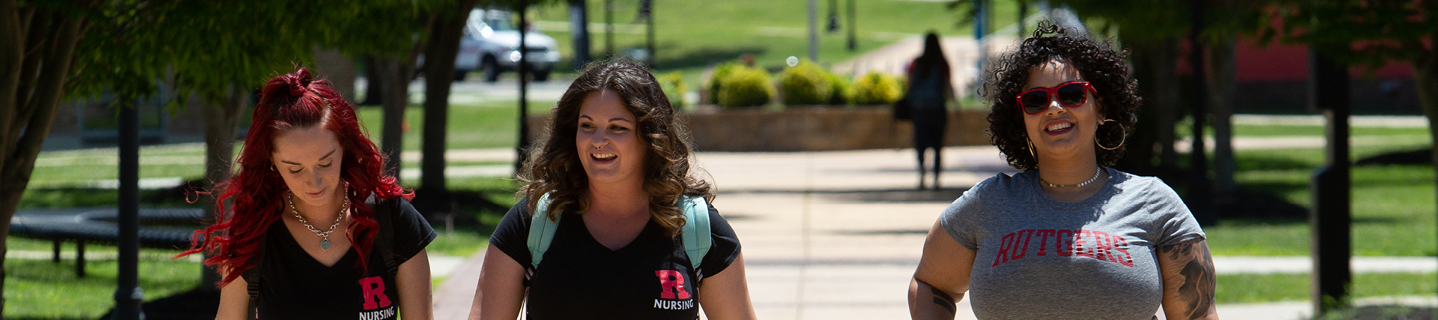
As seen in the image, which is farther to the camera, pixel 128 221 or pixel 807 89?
pixel 807 89

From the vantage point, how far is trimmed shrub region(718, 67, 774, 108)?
2005 centimetres

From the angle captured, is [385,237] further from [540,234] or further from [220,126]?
[220,126]

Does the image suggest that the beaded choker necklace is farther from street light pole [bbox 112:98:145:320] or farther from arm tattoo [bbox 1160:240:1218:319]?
street light pole [bbox 112:98:145:320]

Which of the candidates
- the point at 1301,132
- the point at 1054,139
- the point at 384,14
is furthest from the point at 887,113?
the point at 1054,139

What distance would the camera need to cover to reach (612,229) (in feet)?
9.34

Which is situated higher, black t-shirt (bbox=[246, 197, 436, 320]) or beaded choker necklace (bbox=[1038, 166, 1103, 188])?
beaded choker necklace (bbox=[1038, 166, 1103, 188])

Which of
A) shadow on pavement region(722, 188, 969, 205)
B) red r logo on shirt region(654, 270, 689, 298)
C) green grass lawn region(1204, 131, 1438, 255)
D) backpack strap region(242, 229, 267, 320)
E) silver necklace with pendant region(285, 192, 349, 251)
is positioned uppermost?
silver necklace with pendant region(285, 192, 349, 251)

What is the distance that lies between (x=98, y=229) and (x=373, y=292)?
670 centimetres

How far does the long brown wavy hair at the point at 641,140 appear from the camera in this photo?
2793mm

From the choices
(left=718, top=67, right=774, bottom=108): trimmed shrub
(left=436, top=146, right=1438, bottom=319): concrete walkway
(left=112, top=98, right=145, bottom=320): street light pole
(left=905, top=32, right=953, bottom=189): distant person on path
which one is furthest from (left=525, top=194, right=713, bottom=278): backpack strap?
(left=718, top=67, right=774, bottom=108): trimmed shrub

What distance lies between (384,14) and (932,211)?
5489 millimetres

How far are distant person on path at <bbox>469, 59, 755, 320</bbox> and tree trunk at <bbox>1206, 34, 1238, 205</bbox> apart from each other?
1108 centimetres

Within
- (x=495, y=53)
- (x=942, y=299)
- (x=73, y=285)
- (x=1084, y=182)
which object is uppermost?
(x=495, y=53)

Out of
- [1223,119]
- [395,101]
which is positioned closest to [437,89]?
[395,101]
